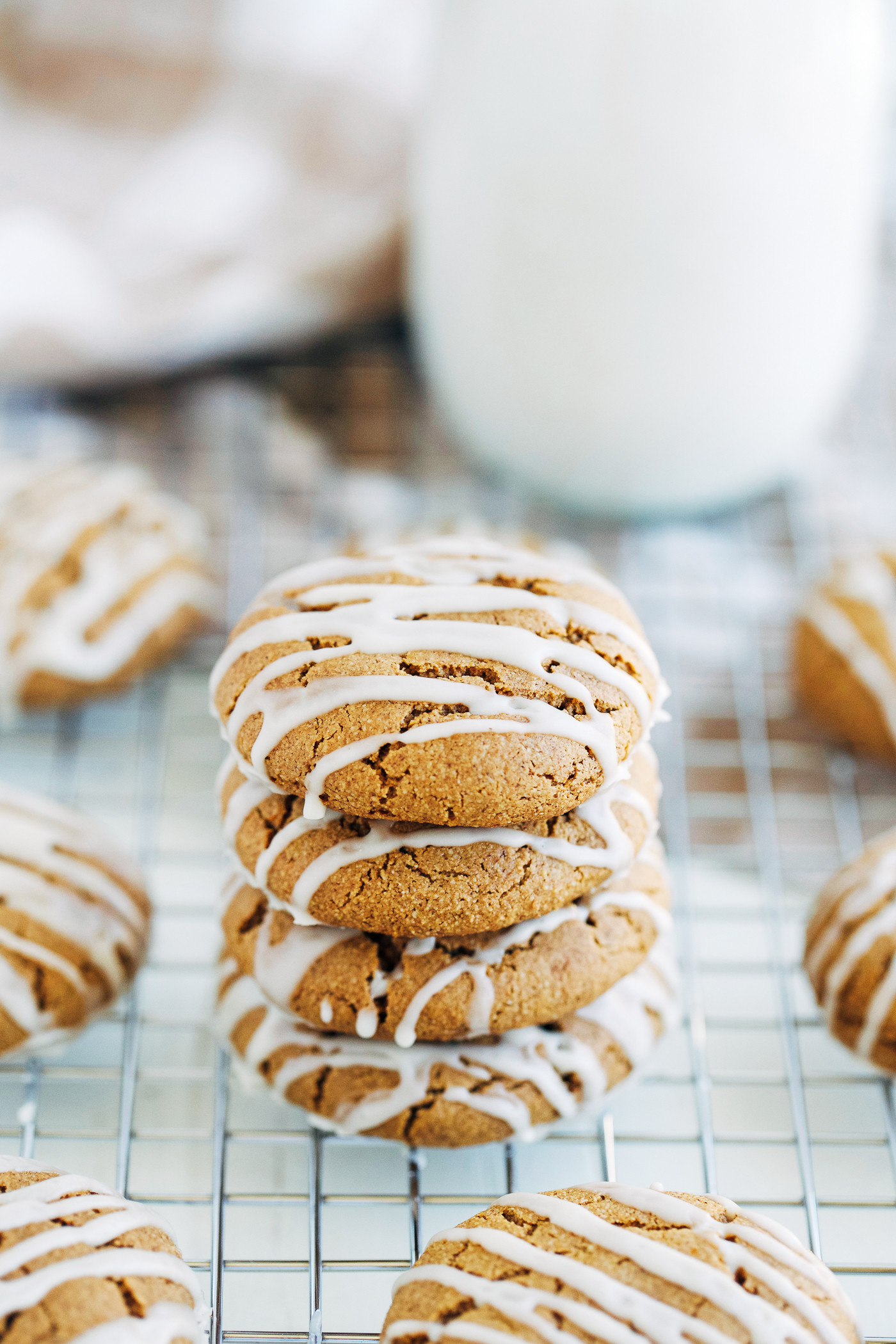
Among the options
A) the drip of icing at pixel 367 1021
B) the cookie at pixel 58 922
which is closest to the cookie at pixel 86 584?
the cookie at pixel 58 922

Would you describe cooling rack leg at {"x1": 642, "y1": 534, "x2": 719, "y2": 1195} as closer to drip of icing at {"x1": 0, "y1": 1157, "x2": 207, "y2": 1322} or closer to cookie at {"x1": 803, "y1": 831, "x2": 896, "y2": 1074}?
cookie at {"x1": 803, "y1": 831, "x2": 896, "y2": 1074}

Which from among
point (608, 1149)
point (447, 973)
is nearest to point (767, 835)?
point (608, 1149)

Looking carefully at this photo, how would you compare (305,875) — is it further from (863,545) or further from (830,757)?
(863,545)

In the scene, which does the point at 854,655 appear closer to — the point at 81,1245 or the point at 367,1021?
the point at 367,1021

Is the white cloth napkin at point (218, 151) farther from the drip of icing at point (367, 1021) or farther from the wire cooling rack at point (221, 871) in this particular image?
the drip of icing at point (367, 1021)

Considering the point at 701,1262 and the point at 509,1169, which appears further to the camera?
the point at 509,1169

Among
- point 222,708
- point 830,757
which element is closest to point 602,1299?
point 222,708
